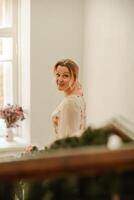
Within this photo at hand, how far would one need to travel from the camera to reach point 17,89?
4.46 metres

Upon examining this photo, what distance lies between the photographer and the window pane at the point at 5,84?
14.8 feet

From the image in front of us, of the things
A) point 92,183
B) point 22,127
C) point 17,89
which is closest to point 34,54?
point 17,89

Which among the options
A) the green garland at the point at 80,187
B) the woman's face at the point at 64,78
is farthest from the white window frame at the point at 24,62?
the green garland at the point at 80,187

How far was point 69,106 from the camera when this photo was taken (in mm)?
2814

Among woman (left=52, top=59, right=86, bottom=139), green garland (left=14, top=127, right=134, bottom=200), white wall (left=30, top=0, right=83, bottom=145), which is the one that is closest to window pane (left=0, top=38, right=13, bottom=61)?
white wall (left=30, top=0, right=83, bottom=145)

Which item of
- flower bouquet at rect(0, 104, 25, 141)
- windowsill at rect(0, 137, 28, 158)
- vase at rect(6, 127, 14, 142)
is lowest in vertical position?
windowsill at rect(0, 137, 28, 158)

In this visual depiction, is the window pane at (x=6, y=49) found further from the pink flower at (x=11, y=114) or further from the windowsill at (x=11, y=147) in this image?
the windowsill at (x=11, y=147)

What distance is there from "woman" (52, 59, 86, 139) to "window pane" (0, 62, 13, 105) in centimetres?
160

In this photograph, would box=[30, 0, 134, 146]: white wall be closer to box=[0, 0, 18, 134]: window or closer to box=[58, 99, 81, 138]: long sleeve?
box=[0, 0, 18, 134]: window

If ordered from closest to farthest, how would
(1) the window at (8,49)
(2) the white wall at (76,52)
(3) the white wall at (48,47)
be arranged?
1. (2) the white wall at (76,52)
2. (3) the white wall at (48,47)
3. (1) the window at (8,49)

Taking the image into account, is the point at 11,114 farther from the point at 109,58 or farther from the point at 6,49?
the point at 109,58

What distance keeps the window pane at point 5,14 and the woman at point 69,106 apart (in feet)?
5.33

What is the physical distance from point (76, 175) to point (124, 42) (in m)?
3.06

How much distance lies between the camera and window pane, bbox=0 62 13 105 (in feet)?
14.8
